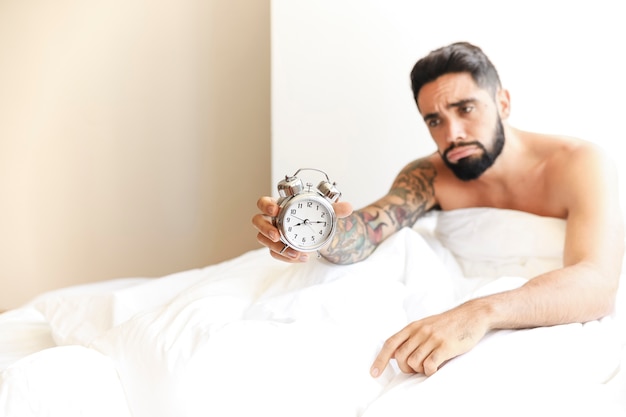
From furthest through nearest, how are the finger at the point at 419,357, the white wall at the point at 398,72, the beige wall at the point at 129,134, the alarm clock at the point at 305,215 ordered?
the beige wall at the point at 129,134
the white wall at the point at 398,72
the alarm clock at the point at 305,215
the finger at the point at 419,357

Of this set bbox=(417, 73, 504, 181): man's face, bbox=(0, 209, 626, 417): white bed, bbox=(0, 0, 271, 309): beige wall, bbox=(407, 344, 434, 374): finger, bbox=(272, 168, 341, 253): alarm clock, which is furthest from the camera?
bbox=(0, 0, 271, 309): beige wall

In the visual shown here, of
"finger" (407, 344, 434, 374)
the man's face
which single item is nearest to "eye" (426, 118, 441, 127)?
the man's face

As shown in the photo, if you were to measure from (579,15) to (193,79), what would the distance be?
1.50 metres

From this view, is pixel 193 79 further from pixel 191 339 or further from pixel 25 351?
pixel 191 339

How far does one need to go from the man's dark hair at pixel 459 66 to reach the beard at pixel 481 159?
111mm

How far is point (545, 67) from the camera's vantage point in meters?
2.48

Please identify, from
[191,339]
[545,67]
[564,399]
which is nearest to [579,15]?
[545,67]

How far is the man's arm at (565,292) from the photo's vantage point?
1257mm

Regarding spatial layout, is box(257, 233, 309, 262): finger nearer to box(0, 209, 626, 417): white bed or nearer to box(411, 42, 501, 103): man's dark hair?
box(0, 209, 626, 417): white bed

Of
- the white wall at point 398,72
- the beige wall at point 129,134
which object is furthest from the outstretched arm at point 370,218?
the beige wall at point 129,134

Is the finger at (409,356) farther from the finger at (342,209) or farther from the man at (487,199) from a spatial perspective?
the finger at (342,209)

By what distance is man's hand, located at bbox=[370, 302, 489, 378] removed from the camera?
1232mm

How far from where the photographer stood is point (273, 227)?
4.66ft

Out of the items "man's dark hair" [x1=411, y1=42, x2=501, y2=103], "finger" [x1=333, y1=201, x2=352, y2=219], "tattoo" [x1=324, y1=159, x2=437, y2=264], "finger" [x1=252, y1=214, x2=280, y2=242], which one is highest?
"man's dark hair" [x1=411, y1=42, x2=501, y2=103]
